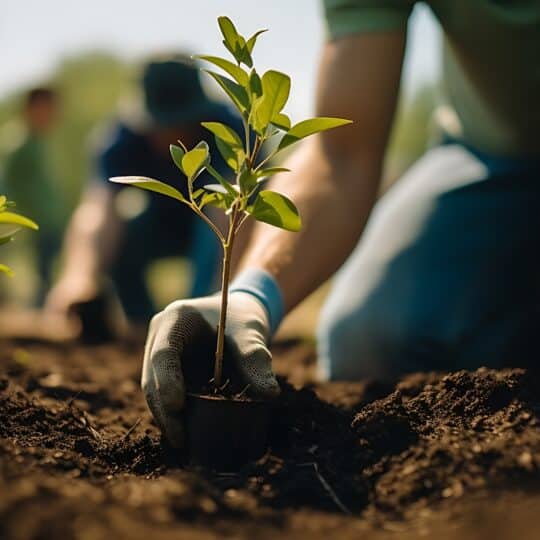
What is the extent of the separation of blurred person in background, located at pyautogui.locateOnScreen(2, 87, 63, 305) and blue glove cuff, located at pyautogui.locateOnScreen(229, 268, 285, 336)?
6.22 metres

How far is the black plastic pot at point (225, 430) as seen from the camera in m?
1.46

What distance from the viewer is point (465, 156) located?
3139 mm

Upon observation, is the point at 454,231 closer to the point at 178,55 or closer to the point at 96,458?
the point at 96,458

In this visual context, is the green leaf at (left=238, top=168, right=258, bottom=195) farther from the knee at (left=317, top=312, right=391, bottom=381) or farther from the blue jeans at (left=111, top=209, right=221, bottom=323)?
the blue jeans at (left=111, top=209, right=221, bottom=323)

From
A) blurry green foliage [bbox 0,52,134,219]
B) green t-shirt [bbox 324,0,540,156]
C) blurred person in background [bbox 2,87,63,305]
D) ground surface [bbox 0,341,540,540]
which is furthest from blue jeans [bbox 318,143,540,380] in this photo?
blurry green foliage [bbox 0,52,134,219]

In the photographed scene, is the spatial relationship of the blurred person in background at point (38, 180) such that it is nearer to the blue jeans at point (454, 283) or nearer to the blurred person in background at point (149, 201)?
the blurred person in background at point (149, 201)

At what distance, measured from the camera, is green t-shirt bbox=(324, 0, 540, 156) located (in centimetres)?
231

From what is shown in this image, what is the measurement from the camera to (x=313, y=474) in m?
1.35

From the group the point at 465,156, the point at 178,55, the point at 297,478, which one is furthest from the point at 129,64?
the point at 297,478

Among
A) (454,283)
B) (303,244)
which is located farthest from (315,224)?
(454,283)

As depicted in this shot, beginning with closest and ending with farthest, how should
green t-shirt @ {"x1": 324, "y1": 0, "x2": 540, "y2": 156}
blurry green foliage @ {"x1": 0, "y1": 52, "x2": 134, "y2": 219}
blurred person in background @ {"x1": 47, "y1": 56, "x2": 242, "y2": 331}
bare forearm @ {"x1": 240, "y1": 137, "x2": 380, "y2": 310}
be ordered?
1. bare forearm @ {"x1": 240, "y1": 137, "x2": 380, "y2": 310}
2. green t-shirt @ {"x1": 324, "y1": 0, "x2": 540, "y2": 156}
3. blurred person in background @ {"x1": 47, "y1": 56, "x2": 242, "y2": 331}
4. blurry green foliage @ {"x1": 0, "y1": 52, "x2": 134, "y2": 219}

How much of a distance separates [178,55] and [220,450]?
446 centimetres

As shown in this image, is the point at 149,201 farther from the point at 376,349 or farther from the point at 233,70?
the point at 233,70

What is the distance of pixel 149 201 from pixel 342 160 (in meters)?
3.40
